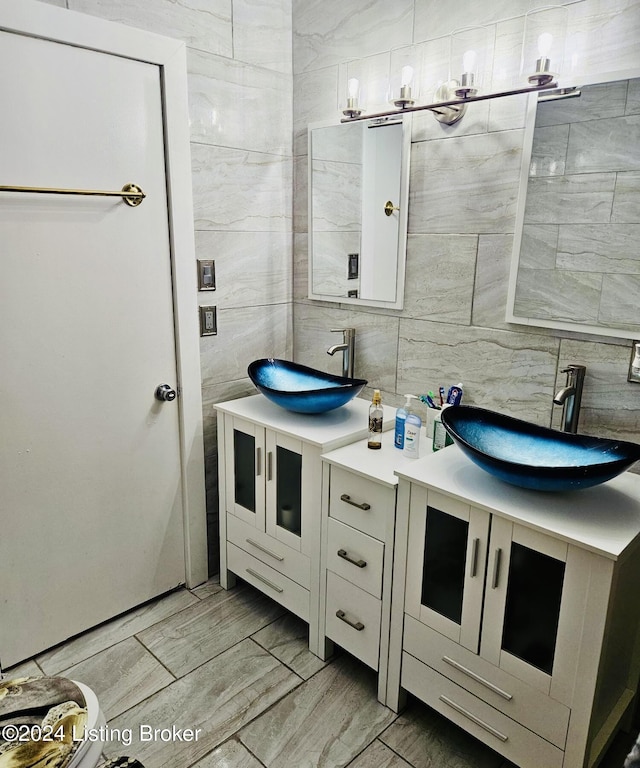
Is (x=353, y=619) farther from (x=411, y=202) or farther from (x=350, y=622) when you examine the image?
(x=411, y=202)

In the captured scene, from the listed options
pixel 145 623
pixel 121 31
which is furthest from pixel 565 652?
pixel 121 31

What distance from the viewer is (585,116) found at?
1.58m

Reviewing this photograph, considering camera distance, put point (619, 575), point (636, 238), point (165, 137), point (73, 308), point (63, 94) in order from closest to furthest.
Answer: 1. point (619, 575)
2. point (636, 238)
3. point (63, 94)
4. point (73, 308)
5. point (165, 137)

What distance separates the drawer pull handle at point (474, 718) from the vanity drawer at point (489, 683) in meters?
0.07

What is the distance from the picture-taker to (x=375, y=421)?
6.47 ft

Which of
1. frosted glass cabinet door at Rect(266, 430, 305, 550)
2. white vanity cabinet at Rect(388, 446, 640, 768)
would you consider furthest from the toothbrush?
frosted glass cabinet door at Rect(266, 430, 305, 550)

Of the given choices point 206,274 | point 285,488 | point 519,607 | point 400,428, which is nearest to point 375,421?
point 400,428

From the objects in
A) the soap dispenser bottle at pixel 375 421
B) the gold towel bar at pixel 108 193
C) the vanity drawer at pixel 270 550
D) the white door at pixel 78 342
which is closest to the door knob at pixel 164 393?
the white door at pixel 78 342

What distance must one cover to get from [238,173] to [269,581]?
1.57m

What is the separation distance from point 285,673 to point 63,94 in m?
1.97

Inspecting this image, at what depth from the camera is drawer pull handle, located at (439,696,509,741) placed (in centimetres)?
153

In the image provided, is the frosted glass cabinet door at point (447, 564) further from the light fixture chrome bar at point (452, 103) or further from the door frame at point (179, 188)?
the light fixture chrome bar at point (452, 103)

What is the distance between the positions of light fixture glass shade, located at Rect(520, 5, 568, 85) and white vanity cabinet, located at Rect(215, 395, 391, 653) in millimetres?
1168

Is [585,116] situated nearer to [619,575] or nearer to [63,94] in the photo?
[619,575]
